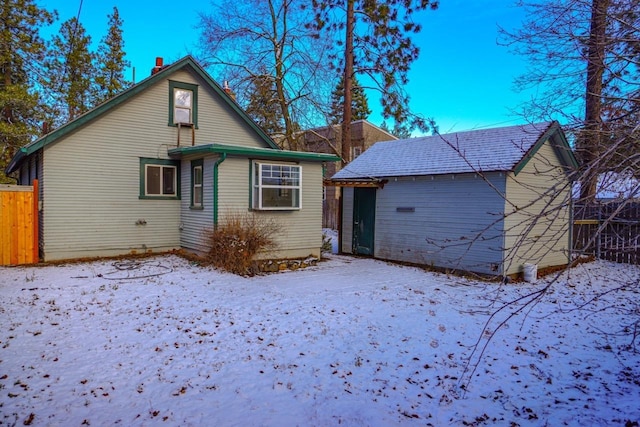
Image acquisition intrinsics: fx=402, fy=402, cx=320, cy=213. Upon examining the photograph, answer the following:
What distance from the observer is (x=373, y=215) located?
13422 mm

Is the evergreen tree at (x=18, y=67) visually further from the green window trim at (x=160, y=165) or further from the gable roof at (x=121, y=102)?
the green window trim at (x=160, y=165)

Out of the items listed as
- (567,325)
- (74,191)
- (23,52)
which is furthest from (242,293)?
(23,52)

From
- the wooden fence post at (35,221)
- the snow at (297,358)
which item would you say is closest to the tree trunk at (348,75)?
the snow at (297,358)

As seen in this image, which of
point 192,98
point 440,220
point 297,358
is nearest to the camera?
point 297,358

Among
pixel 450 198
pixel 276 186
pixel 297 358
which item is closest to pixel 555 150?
pixel 450 198

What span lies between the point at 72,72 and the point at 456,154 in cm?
2224

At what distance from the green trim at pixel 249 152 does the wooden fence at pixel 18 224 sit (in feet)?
12.7

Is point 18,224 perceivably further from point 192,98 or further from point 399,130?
point 399,130

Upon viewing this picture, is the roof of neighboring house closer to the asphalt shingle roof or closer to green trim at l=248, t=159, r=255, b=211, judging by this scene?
the asphalt shingle roof

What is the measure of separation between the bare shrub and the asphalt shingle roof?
443cm

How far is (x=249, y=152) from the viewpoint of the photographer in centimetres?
1085

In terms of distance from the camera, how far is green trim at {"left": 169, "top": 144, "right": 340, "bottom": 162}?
1037cm

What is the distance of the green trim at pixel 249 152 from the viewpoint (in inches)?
408

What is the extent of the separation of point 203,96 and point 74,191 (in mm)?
4941
